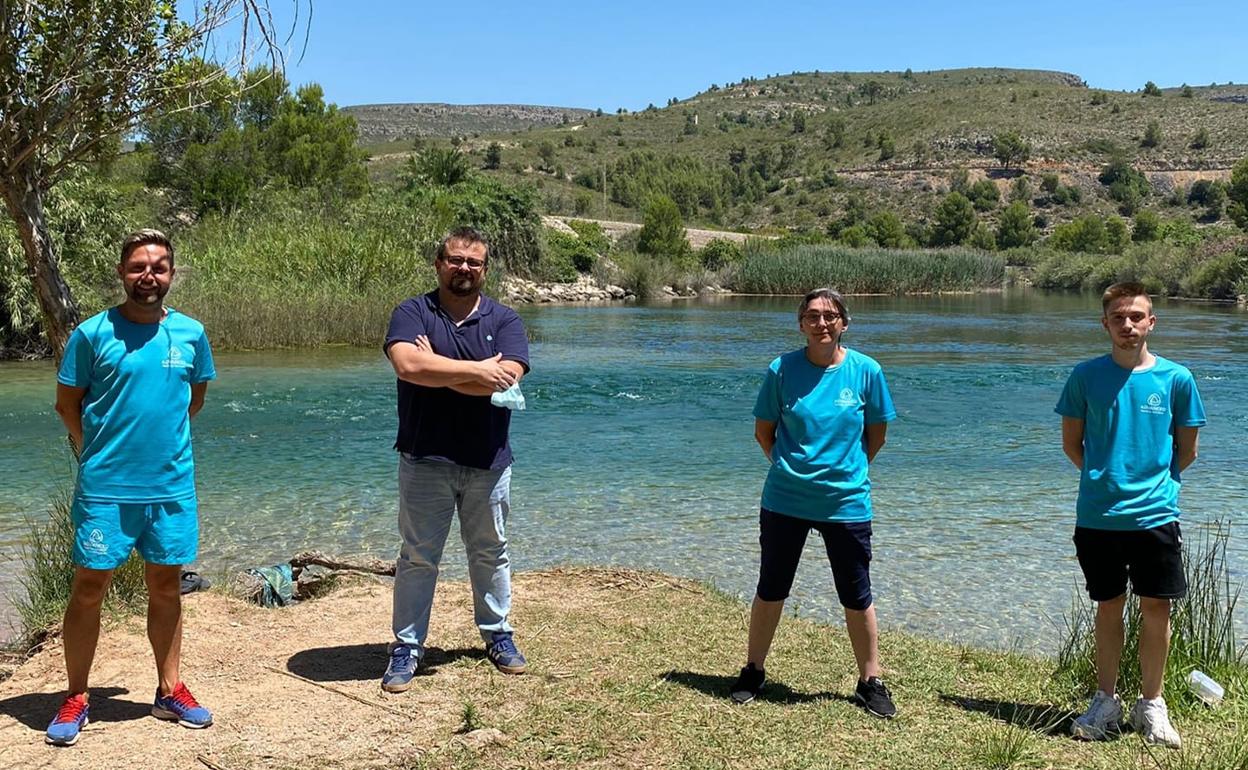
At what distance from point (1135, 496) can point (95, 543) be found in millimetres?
3764

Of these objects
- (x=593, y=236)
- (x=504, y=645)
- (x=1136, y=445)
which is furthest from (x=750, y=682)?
(x=593, y=236)

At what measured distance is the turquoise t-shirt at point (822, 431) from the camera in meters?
4.43

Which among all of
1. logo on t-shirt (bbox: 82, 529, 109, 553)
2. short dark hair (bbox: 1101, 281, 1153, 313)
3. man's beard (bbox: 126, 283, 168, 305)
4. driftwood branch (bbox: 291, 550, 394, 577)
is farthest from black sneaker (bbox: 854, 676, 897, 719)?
driftwood branch (bbox: 291, 550, 394, 577)

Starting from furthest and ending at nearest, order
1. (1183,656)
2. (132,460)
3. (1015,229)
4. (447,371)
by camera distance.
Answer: (1015,229) < (1183,656) < (447,371) < (132,460)

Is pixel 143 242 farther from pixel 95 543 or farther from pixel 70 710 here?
pixel 70 710

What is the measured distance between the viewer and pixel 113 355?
13.0ft

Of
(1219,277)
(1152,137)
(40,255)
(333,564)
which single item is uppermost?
(1152,137)

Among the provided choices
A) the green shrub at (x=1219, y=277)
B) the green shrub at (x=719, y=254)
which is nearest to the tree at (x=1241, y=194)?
the green shrub at (x=1219, y=277)

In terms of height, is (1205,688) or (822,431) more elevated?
(822,431)

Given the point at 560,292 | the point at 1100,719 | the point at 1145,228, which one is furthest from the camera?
the point at 1145,228

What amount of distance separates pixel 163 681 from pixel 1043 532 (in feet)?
23.4

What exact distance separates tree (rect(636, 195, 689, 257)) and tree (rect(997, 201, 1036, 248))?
31.9m

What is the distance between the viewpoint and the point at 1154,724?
4.13 meters

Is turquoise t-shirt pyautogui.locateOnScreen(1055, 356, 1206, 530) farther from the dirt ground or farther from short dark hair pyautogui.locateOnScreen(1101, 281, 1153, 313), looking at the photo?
the dirt ground
